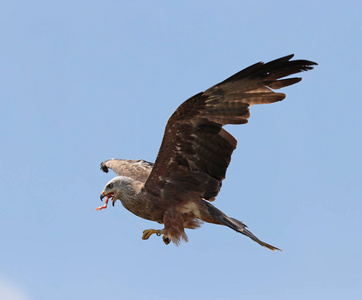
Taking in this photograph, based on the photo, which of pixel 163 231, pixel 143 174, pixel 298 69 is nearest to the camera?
pixel 298 69

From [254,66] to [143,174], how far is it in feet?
10.3

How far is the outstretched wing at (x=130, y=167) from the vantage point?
12.0 meters

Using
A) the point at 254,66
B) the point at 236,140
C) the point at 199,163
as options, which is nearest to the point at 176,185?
the point at 199,163

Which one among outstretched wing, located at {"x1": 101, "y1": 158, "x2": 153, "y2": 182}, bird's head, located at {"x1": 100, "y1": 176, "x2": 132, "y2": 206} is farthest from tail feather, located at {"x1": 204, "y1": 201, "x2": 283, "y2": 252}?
outstretched wing, located at {"x1": 101, "y1": 158, "x2": 153, "y2": 182}

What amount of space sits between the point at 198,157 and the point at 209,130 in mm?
509

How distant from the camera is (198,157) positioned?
10438mm

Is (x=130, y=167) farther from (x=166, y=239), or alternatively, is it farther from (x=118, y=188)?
(x=166, y=239)

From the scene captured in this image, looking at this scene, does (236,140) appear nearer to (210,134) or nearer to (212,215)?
(210,134)

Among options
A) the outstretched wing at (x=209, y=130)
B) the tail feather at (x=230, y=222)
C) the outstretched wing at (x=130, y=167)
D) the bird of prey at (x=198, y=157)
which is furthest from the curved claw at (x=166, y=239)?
the outstretched wing at (x=130, y=167)

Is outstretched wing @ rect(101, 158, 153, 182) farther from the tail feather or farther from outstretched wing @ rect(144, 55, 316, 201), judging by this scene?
the tail feather

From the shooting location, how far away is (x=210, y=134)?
402 inches

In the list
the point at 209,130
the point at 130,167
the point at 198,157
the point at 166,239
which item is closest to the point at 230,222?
the point at 166,239

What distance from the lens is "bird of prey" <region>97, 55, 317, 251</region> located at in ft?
32.7

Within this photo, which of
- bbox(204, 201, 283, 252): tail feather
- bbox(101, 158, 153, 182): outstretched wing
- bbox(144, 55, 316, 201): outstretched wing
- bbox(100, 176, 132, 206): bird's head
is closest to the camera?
bbox(144, 55, 316, 201): outstretched wing
